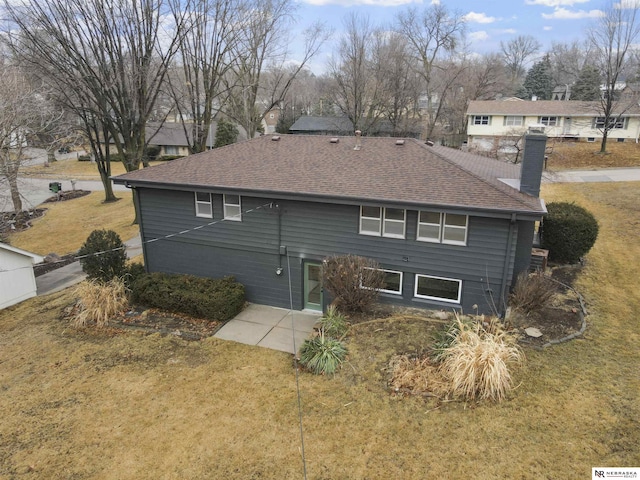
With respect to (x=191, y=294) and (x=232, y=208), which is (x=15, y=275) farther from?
(x=232, y=208)

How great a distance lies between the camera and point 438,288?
1252cm

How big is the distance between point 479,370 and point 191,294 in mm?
8555

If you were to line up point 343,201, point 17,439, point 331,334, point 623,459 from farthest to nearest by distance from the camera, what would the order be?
point 343,201
point 331,334
point 17,439
point 623,459

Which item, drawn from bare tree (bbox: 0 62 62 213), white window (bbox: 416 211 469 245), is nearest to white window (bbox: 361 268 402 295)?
white window (bbox: 416 211 469 245)

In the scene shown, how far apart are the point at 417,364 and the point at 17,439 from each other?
8.22 metres

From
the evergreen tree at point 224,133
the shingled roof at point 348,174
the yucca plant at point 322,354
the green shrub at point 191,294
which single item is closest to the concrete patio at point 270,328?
the green shrub at point 191,294

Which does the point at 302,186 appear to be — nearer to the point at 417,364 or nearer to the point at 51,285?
the point at 417,364

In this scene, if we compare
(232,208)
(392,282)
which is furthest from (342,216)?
(232,208)

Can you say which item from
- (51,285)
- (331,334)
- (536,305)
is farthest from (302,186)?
(51,285)

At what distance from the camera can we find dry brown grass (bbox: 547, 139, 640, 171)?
34.1 meters

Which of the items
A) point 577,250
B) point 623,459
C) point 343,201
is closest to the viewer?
point 623,459

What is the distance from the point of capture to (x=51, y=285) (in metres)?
17.2

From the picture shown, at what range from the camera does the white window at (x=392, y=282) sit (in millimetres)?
12797

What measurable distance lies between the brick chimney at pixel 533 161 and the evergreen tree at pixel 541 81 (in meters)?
62.6
